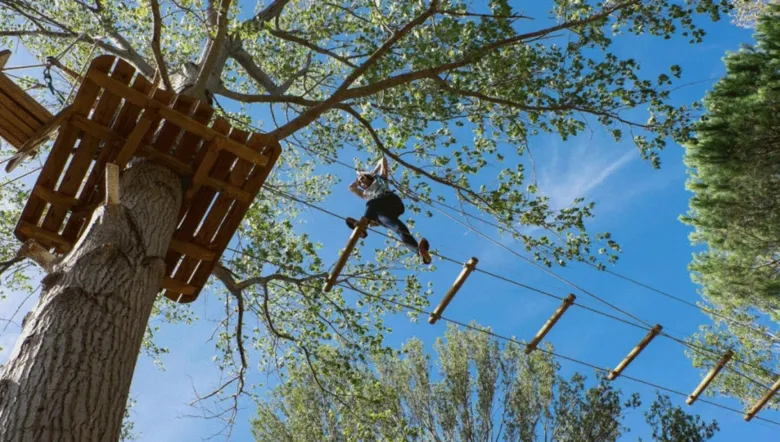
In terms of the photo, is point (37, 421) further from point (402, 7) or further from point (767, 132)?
point (767, 132)

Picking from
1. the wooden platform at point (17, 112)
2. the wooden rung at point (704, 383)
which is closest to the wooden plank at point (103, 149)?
the wooden platform at point (17, 112)

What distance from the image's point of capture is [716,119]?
13.6 meters

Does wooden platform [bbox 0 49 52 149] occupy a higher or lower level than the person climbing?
lower

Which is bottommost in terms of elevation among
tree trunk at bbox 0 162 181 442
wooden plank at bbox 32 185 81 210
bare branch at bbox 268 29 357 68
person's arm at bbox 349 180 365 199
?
tree trunk at bbox 0 162 181 442

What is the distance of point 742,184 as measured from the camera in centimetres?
1352

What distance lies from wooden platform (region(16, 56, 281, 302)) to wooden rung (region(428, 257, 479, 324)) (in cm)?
255

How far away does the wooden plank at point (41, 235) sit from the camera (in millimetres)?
5219

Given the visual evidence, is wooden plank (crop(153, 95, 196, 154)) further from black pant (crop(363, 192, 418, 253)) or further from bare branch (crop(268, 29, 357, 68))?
bare branch (crop(268, 29, 357, 68))

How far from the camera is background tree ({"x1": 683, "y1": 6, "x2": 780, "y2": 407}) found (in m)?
13.1

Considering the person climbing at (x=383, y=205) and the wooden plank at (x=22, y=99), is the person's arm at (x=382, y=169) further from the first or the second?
the wooden plank at (x=22, y=99)

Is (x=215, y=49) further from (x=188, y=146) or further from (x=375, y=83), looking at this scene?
(x=375, y=83)

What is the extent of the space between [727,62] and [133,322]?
48.8 feet

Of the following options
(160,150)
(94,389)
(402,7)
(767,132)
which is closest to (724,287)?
(767,132)

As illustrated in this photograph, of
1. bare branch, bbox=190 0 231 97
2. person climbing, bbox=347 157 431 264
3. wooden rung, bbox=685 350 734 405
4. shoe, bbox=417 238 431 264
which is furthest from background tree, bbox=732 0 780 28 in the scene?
bare branch, bbox=190 0 231 97
